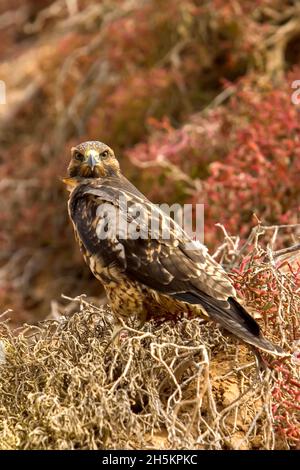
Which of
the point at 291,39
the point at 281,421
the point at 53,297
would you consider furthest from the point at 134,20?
the point at 281,421

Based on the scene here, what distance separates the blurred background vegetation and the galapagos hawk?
2.18 meters

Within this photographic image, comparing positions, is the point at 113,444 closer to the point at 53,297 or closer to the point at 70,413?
the point at 70,413

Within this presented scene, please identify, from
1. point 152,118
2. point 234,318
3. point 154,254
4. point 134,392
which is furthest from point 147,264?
point 152,118

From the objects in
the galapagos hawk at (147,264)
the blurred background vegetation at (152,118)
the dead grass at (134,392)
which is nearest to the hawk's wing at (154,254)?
the galapagos hawk at (147,264)

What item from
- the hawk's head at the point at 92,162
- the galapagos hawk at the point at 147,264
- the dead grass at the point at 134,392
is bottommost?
the dead grass at the point at 134,392

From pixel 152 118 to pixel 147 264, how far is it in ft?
15.0

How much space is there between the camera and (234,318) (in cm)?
318

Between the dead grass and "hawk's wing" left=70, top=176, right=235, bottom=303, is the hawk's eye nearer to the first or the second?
"hawk's wing" left=70, top=176, right=235, bottom=303

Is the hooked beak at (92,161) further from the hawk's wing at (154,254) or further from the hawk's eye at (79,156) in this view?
the hawk's wing at (154,254)

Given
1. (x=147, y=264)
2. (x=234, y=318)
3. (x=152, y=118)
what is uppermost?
(x=152, y=118)

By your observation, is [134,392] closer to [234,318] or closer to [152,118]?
[234,318]

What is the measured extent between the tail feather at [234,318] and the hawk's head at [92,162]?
930 millimetres

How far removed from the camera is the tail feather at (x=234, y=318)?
3079mm

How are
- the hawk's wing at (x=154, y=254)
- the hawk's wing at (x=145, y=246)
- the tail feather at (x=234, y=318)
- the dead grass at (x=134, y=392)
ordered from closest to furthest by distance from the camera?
the dead grass at (x=134, y=392)
the tail feather at (x=234, y=318)
the hawk's wing at (x=154, y=254)
the hawk's wing at (x=145, y=246)
